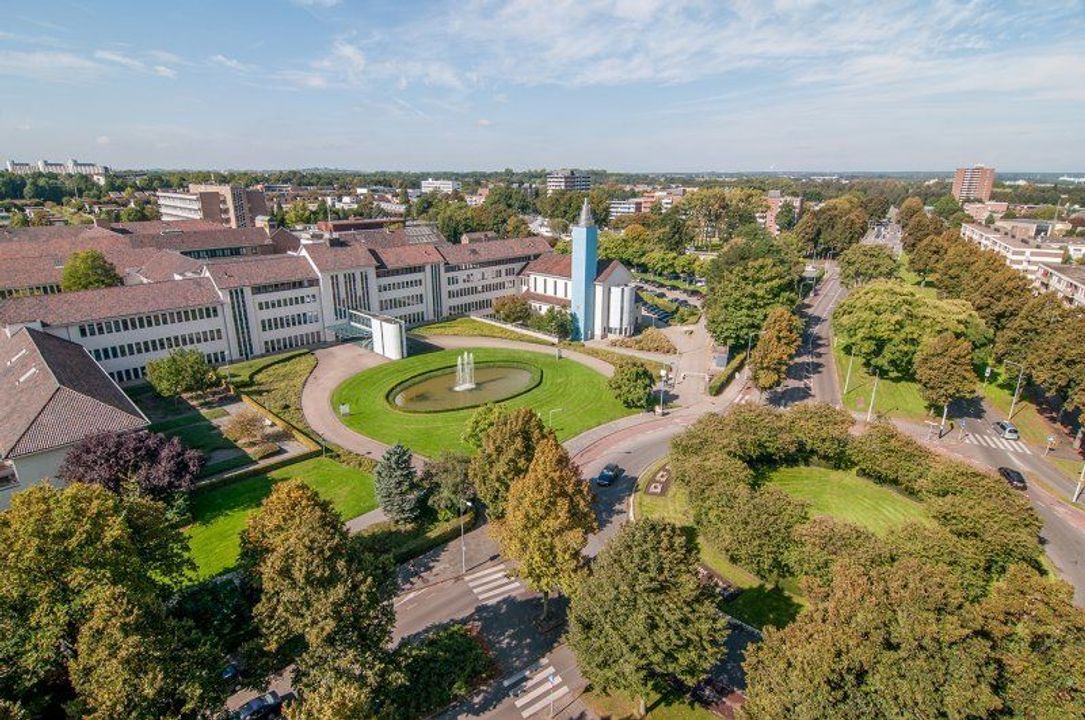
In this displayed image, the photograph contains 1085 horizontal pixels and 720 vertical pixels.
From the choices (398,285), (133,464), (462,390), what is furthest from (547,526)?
(398,285)

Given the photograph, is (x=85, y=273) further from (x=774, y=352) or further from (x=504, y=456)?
(x=774, y=352)

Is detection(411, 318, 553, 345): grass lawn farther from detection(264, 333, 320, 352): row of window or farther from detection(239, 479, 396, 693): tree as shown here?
detection(239, 479, 396, 693): tree

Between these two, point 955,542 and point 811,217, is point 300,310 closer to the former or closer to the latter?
point 955,542

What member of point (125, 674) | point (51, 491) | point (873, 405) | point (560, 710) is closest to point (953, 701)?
point (560, 710)

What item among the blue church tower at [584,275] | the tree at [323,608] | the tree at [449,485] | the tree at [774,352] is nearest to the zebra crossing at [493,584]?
the tree at [449,485]

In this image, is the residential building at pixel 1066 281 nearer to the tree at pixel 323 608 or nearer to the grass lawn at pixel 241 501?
the grass lawn at pixel 241 501
